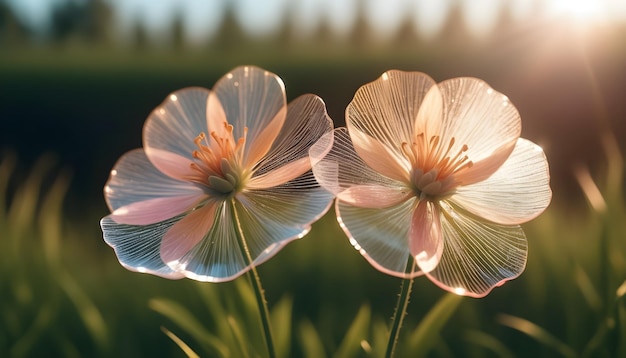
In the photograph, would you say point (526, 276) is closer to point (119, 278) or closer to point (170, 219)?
point (119, 278)

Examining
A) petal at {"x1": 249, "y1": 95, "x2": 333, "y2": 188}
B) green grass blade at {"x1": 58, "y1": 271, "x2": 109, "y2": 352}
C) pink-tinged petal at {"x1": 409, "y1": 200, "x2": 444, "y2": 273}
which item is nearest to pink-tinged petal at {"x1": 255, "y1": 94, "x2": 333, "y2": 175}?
petal at {"x1": 249, "y1": 95, "x2": 333, "y2": 188}

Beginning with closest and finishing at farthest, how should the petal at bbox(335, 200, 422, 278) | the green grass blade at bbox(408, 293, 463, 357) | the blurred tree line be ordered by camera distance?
the petal at bbox(335, 200, 422, 278) < the green grass blade at bbox(408, 293, 463, 357) < the blurred tree line

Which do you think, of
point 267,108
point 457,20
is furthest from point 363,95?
point 457,20

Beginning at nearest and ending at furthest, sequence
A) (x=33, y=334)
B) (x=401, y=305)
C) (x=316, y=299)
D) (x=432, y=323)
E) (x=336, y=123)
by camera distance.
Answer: (x=401, y=305) < (x=432, y=323) < (x=33, y=334) < (x=316, y=299) < (x=336, y=123)

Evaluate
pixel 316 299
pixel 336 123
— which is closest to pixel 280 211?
pixel 316 299

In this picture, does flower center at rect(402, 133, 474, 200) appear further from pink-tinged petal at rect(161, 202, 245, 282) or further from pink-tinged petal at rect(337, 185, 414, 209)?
pink-tinged petal at rect(161, 202, 245, 282)

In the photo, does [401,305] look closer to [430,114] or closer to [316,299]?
[430,114]
